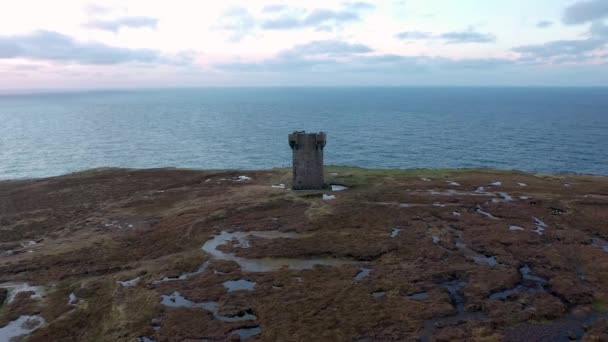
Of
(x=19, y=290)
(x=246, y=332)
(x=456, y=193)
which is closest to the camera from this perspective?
(x=246, y=332)

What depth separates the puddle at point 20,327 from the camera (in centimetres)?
3116

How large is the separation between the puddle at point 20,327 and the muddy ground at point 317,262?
11.7 inches

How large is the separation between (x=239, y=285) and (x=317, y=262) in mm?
8203

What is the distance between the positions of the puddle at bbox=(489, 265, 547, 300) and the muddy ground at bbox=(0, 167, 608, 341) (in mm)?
144

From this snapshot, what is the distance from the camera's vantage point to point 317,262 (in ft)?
138

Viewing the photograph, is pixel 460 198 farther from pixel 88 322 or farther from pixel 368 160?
pixel 368 160

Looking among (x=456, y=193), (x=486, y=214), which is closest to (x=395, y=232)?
(x=486, y=214)

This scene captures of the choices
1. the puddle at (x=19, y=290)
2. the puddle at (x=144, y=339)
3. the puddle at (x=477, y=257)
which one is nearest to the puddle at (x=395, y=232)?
the puddle at (x=477, y=257)

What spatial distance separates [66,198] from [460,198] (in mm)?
61286

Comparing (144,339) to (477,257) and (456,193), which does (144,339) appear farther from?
(456,193)

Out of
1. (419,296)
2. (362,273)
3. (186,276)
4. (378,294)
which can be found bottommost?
(186,276)

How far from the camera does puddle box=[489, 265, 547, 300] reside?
33.9 metres

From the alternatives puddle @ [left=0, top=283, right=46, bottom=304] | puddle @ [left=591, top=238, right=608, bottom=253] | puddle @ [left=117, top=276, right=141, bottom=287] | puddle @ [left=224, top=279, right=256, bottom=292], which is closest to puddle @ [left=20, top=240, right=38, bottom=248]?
puddle @ [left=0, top=283, right=46, bottom=304]

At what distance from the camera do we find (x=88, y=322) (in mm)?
32688
